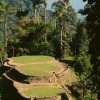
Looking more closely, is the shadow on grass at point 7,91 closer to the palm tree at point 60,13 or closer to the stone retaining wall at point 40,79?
the stone retaining wall at point 40,79

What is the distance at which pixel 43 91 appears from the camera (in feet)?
101

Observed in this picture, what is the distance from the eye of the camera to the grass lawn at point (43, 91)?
97.8 ft

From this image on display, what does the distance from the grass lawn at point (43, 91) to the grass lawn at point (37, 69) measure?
214 centimetres

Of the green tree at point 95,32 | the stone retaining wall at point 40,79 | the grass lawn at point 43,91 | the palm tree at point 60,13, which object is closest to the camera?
the green tree at point 95,32

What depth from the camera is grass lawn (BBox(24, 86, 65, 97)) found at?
97.8 feet

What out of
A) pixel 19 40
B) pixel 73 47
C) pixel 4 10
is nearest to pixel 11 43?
pixel 19 40

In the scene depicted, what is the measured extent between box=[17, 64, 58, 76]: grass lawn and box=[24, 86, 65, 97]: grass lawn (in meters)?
2.14

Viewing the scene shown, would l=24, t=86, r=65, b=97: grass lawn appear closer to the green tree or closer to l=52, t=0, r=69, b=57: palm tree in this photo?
the green tree

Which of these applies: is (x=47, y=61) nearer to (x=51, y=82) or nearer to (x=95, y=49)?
(x=51, y=82)

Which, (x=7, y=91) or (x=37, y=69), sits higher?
(x=37, y=69)

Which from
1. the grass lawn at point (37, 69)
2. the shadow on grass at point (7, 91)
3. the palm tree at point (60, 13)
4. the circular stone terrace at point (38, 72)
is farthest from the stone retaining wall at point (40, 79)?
the palm tree at point (60, 13)

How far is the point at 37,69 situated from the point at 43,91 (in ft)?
17.1

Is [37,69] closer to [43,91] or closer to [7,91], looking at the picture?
[7,91]

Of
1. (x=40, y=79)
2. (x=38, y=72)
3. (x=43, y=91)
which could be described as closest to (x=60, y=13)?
(x=38, y=72)
